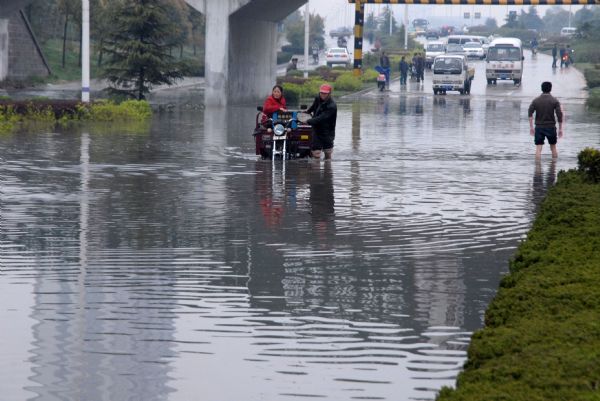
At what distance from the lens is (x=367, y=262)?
11.9 metres

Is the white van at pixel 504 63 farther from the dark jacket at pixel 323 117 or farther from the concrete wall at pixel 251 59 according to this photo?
the dark jacket at pixel 323 117

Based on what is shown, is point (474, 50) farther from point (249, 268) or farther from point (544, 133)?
point (249, 268)

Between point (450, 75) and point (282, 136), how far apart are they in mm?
34678

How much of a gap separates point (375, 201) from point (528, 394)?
36.5 ft

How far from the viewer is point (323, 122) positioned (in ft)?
73.4

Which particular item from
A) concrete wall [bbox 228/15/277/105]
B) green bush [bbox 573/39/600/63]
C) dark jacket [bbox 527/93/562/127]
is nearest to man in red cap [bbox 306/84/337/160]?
dark jacket [bbox 527/93/562/127]

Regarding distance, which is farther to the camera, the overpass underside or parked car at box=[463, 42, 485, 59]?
parked car at box=[463, 42, 485, 59]

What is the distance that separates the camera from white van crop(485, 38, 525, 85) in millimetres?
65812

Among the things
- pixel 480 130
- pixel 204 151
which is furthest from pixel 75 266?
pixel 480 130

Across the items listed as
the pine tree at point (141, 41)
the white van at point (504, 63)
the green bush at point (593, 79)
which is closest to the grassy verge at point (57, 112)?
the pine tree at point (141, 41)

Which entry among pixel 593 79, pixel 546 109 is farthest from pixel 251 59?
pixel 546 109

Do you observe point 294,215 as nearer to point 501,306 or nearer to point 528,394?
point 501,306

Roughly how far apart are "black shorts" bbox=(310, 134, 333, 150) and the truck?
33.7 metres

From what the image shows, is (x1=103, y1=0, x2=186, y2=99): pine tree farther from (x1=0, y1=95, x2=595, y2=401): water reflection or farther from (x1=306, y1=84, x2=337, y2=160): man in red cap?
(x1=306, y1=84, x2=337, y2=160): man in red cap
